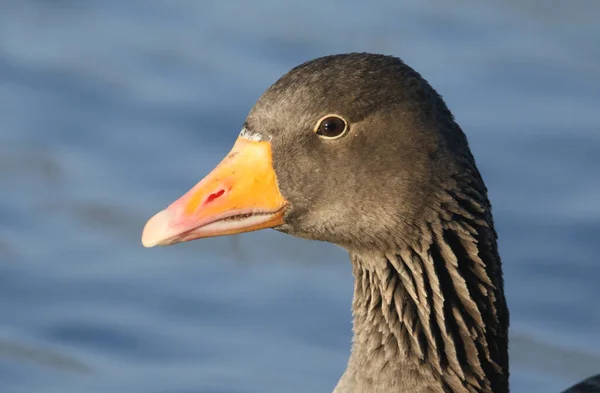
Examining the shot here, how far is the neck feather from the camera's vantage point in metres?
8.71

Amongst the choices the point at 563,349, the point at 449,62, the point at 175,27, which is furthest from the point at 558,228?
the point at 175,27

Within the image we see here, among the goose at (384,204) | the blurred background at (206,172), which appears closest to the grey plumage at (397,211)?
the goose at (384,204)

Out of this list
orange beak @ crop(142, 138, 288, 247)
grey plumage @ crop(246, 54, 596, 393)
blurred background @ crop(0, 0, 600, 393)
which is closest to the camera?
grey plumage @ crop(246, 54, 596, 393)

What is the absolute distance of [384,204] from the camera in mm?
8711

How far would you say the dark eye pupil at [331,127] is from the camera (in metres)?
8.70

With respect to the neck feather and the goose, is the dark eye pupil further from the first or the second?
the neck feather

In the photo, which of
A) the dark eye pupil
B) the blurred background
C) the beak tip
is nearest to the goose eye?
the dark eye pupil

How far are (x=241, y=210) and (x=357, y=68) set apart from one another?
1.03 metres

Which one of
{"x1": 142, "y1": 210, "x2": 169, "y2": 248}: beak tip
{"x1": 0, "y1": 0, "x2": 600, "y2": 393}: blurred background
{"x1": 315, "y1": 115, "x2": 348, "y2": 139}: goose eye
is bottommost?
{"x1": 142, "y1": 210, "x2": 169, "y2": 248}: beak tip

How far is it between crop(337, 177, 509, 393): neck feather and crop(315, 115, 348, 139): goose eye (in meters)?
0.71

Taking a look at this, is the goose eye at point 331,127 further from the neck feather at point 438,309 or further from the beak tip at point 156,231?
the beak tip at point 156,231

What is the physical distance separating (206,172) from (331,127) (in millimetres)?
5467

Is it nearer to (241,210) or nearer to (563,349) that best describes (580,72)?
(563,349)

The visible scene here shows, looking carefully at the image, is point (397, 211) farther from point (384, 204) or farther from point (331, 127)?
point (331, 127)
